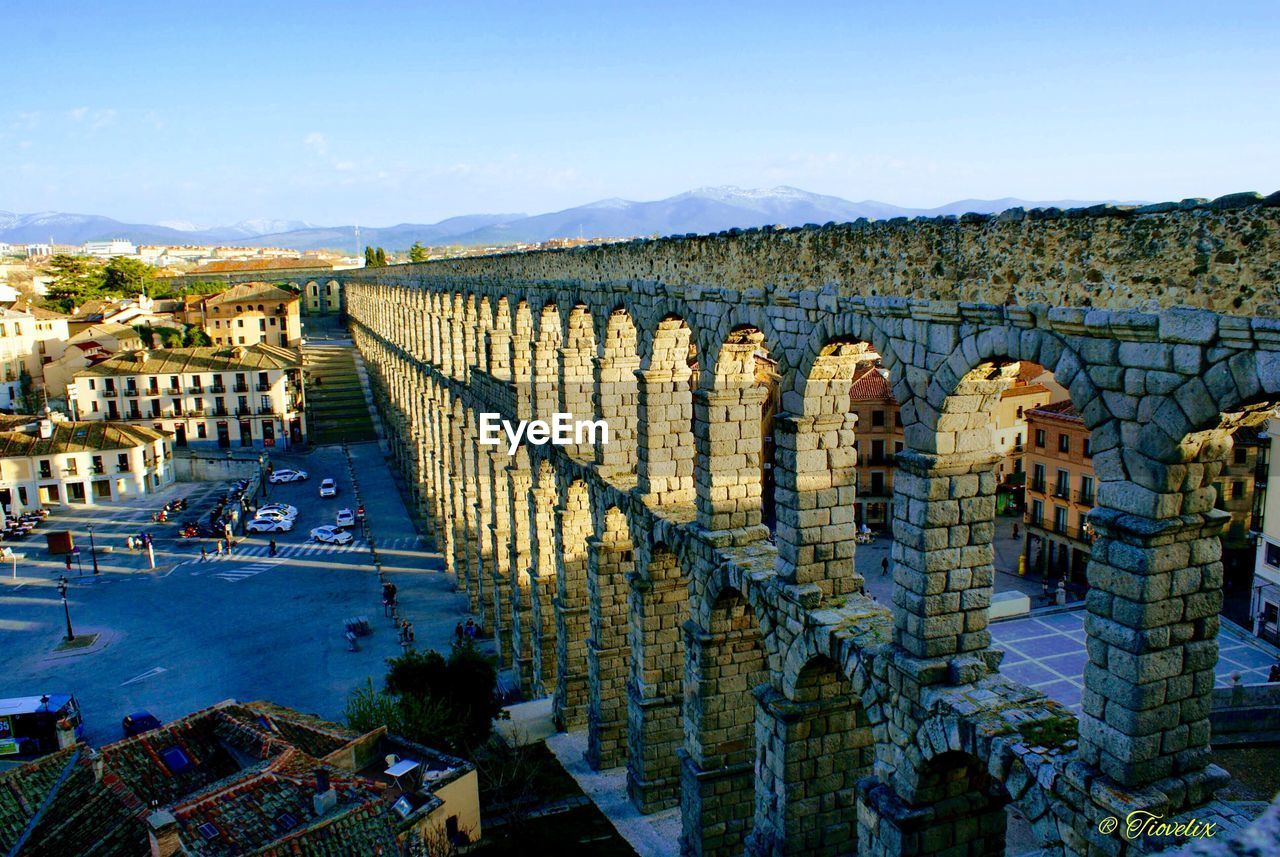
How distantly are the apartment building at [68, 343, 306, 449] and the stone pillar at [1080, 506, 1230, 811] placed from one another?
83.6 metres

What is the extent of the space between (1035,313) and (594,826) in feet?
60.8

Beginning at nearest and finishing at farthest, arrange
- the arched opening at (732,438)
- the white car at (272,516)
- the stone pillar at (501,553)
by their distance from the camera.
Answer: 1. the arched opening at (732,438)
2. the stone pillar at (501,553)
3. the white car at (272,516)

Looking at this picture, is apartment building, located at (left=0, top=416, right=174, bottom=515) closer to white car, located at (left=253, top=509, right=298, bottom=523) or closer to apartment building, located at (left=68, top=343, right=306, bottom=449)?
apartment building, located at (left=68, top=343, right=306, bottom=449)

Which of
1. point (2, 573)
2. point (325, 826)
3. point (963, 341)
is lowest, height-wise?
point (2, 573)

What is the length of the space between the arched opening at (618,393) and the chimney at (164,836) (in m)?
13.0

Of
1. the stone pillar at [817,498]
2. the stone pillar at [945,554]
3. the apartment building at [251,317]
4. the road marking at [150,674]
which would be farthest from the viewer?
the apartment building at [251,317]

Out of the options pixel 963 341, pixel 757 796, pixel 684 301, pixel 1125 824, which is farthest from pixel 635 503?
pixel 1125 824

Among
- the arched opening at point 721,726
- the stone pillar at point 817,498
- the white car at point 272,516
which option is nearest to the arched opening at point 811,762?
the stone pillar at point 817,498

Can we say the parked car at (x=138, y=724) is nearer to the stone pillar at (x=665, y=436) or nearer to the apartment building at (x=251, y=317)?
the stone pillar at (x=665, y=436)

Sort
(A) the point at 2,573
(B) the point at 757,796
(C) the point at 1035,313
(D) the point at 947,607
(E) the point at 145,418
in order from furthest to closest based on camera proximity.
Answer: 1. (E) the point at 145,418
2. (A) the point at 2,573
3. (B) the point at 757,796
4. (D) the point at 947,607
5. (C) the point at 1035,313

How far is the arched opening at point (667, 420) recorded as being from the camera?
874 inches

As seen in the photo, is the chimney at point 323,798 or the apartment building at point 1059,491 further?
the apartment building at point 1059,491

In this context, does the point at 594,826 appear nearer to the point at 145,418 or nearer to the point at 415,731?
the point at 415,731

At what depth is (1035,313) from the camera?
10984 millimetres
